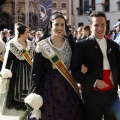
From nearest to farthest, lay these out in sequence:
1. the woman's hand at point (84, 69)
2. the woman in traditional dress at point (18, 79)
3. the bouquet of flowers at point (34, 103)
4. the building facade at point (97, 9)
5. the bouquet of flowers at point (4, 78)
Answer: the woman's hand at point (84, 69) → the bouquet of flowers at point (34, 103) → the bouquet of flowers at point (4, 78) → the woman in traditional dress at point (18, 79) → the building facade at point (97, 9)

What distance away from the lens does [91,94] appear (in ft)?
9.41

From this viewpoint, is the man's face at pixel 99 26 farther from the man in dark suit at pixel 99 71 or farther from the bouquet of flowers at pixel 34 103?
the bouquet of flowers at pixel 34 103

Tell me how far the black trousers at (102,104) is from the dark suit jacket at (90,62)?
0.31 feet

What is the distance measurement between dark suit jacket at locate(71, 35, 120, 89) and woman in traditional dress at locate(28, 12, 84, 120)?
0.31m

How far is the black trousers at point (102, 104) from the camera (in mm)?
2844

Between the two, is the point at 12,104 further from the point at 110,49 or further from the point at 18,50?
the point at 110,49

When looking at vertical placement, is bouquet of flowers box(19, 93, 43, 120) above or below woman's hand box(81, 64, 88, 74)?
below

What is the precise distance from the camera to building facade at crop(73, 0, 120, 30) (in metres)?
27.8

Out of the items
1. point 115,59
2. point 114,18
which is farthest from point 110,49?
point 114,18

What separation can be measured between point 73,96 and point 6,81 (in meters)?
1.98

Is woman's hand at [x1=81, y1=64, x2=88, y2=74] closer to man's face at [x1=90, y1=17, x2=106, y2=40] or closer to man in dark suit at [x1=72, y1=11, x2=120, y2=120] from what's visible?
man in dark suit at [x1=72, y1=11, x2=120, y2=120]

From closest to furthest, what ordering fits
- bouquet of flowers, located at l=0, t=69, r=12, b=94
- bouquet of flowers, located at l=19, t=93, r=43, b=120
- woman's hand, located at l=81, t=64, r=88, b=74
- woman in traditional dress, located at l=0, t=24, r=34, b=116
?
woman's hand, located at l=81, t=64, r=88, b=74, bouquet of flowers, located at l=19, t=93, r=43, b=120, bouquet of flowers, located at l=0, t=69, r=12, b=94, woman in traditional dress, located at l=0, t=24, r=34, b=116

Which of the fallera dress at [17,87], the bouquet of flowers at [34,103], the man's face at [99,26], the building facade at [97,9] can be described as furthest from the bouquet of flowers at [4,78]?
the building facade at [97,9]

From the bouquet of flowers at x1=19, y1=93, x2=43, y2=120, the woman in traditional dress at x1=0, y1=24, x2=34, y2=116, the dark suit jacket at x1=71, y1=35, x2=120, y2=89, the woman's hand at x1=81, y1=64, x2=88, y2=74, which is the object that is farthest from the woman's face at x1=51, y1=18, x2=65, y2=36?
the woman in traditional dress at x1=0, y1=24, x2=34, y2=116
